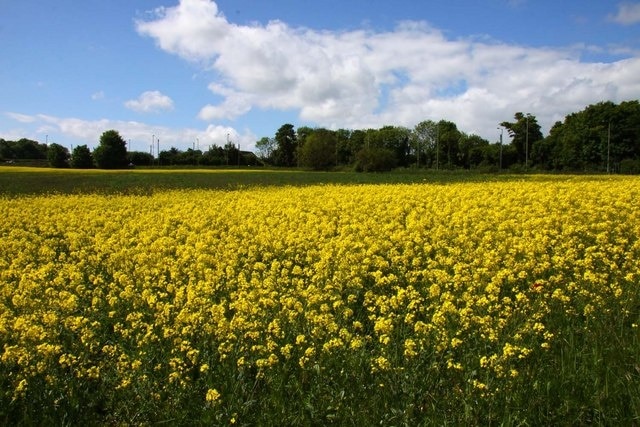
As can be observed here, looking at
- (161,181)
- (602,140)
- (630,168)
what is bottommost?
(161,181)

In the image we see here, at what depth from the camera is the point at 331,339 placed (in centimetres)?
504

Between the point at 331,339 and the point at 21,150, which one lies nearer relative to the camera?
the point at 331,339

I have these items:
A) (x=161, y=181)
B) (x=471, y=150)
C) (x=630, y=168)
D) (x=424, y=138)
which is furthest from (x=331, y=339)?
(x=424, y=138)

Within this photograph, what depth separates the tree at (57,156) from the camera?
75.3 metres

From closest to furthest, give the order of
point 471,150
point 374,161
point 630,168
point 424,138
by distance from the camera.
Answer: point 630,168, point 374,161, point 471,150, point 424,138

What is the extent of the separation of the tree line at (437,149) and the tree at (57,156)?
0.13 m

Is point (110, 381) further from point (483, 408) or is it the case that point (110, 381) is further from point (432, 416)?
point (483, 408)

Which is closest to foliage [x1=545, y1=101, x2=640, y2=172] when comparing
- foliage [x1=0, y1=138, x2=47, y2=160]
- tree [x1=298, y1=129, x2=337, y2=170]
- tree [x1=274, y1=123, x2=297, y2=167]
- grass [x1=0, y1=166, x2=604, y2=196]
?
tree [x1=298, y1=129, x2=337, y2=170]

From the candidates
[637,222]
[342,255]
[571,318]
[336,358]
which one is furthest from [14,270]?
[637,222]

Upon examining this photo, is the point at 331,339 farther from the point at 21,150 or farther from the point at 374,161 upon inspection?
the point at 21,150

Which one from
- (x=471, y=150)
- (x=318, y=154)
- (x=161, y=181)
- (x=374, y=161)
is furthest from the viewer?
(x=471, y=150)

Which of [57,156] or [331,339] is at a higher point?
[57,156]

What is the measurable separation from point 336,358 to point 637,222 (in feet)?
28.0

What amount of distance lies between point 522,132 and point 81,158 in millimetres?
71380
